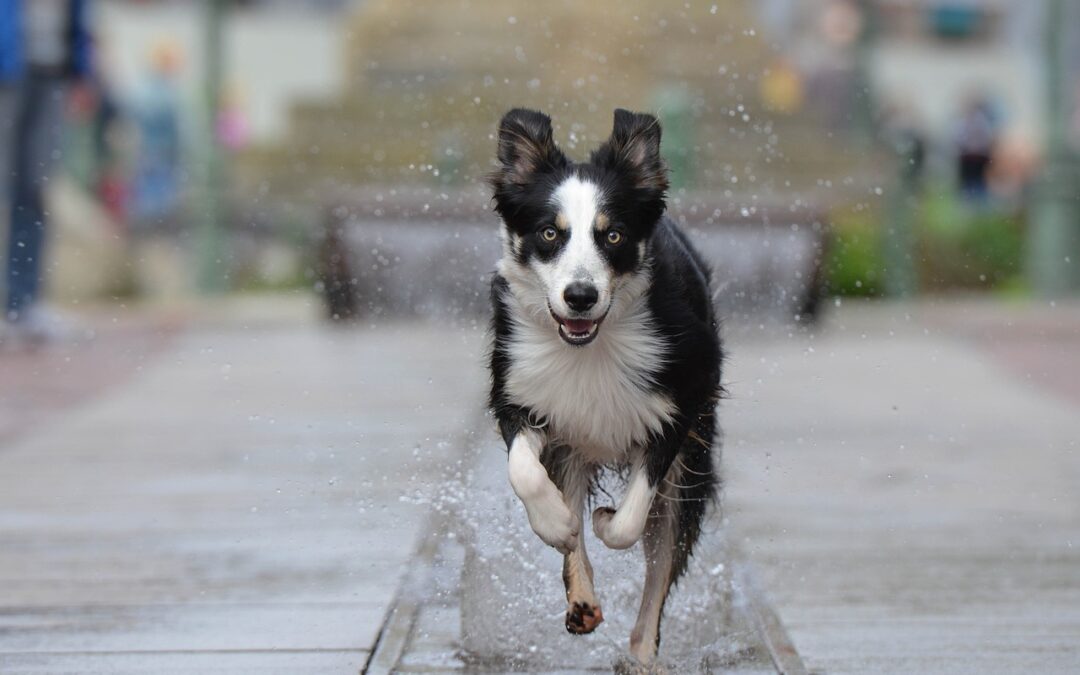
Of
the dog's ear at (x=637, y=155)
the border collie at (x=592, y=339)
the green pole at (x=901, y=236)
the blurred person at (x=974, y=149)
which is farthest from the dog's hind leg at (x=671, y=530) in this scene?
the blurred person at (x=974, y=149)

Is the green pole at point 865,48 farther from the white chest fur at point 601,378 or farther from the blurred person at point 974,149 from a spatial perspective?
the white chest fur at point 601,378

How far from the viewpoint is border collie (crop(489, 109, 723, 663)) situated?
15.6ft

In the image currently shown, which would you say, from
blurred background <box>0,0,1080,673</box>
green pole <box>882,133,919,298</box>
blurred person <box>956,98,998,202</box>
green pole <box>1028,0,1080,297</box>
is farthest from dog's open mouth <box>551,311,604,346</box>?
blurred person <box>956,98,998,202</box>

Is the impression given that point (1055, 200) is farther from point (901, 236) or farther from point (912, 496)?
point (912, 496)

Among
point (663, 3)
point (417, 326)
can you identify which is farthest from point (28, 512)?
point (663, 3)

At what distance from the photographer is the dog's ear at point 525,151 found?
4.92m

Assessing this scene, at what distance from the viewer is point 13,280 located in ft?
41.1

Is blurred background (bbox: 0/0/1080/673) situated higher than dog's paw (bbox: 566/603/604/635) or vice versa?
dog's paw (bbox: 566/603/604/635)

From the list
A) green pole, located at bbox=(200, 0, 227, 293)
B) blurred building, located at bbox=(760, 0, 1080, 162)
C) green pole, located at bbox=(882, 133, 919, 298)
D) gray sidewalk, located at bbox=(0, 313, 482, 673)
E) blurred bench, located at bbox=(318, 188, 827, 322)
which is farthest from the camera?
blurred building, located at bbox=(760, 0, 1080, 162)

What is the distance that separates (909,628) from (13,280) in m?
8.27

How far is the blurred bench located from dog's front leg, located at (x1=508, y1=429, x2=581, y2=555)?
8.26 meters

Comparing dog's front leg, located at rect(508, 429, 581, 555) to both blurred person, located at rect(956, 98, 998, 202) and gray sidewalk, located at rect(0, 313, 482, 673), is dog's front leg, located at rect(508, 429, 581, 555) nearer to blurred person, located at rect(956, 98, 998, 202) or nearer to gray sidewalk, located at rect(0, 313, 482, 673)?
gray sidewalk, located at rect(0, 313, 482, 673)

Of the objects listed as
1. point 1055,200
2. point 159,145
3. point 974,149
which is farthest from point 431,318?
point 974,149

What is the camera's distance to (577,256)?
4.70 m
